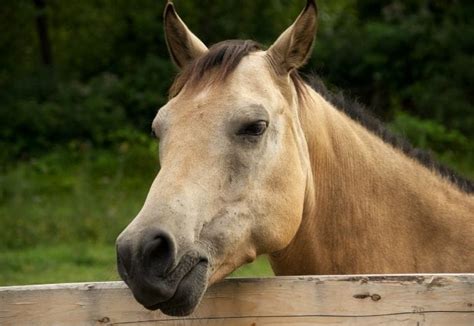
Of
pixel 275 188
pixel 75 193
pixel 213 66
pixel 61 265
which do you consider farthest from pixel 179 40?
pixel 75 193

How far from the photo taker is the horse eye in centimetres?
385

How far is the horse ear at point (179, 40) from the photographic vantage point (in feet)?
14.4

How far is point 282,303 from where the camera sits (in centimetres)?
355

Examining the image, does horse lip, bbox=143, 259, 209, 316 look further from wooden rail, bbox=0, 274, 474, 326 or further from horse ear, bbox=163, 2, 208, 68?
horse ear, bbox=163, 2, 208, 68

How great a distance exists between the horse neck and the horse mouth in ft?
2.67

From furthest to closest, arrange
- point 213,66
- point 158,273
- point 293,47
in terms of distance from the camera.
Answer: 1. point 293,47
2. point 213,66
3. point 158,273

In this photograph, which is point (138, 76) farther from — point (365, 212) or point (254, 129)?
point (254, 129)

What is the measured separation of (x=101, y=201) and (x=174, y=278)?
9.48 meters

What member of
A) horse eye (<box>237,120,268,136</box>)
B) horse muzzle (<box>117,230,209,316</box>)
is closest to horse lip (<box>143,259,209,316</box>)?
horse muzzle (<box>117,230,209,316</box>)

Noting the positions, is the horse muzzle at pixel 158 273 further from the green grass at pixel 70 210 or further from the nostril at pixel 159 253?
the green grass at pixel 70 210

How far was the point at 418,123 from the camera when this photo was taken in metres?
15.1

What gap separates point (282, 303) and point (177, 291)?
38cm

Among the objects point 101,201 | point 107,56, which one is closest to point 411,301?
point 101,201

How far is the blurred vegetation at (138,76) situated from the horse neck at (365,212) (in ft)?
28.6
